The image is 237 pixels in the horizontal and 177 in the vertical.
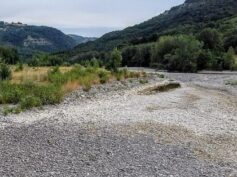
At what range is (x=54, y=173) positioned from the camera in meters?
17.5

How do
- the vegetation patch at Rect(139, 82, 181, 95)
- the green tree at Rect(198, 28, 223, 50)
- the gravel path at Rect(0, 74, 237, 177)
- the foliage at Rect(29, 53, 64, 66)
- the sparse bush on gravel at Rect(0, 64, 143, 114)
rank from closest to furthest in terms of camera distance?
the gravel path at Rect(0, 74, 237, 177), the sparse bush on gravel at Rect(0, 64, 143, 114), the vegetation patch at Rect(139, 82, 181, 95), the foliage at Rect(29, 53, 64, 66), the green tree at Rect(198, 28, 223, 50)

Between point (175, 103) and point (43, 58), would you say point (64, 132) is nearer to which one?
point (175, 103)

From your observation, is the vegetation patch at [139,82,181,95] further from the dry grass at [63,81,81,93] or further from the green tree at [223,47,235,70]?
the green tree at [223,47,235,70]

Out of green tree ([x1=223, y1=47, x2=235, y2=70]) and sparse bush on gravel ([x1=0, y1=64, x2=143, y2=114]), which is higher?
sparse bush on gravel ([x1=0, y1=64, x2=143, y2=114])

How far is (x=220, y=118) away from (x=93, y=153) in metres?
14.2

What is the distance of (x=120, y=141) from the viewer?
23391 mm

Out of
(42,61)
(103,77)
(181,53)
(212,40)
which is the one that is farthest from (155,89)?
(212,40)

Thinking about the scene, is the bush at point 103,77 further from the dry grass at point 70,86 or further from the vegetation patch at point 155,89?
the dry grass at point 70,86

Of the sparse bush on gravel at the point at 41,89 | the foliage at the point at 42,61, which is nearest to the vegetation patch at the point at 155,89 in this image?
the sparse bush on gravel at the point at 41,89

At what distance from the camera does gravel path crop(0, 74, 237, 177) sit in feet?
60.7

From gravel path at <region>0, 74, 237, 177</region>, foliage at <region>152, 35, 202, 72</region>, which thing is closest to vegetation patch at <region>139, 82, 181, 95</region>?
gravel path at <region>0, 74, 237, 177</region>

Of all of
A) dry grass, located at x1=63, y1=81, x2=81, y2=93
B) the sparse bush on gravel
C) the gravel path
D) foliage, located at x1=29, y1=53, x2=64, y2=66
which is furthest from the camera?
foliage, located at x1=29, y1=53, x2=64, y2=66

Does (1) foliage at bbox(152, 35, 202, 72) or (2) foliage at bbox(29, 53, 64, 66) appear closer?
(2) foliage at bbox(29, 53, 64, 66)

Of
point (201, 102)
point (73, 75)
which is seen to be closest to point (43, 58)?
point (73, 75)
